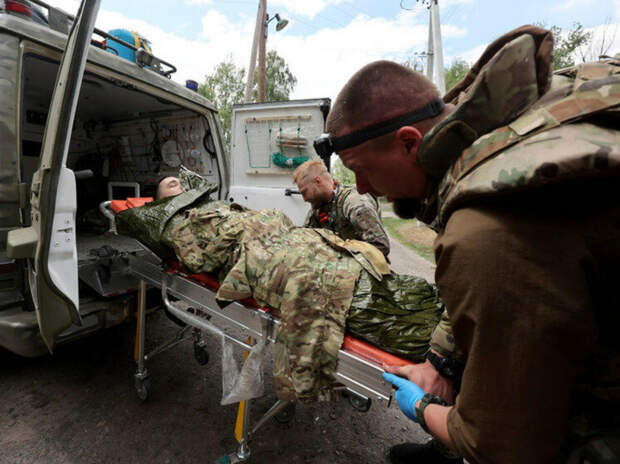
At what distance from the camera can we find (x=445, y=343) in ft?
3.24

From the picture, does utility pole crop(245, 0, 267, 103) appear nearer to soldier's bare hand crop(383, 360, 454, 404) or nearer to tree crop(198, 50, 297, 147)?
tree crop(198, 50, 297, 147)

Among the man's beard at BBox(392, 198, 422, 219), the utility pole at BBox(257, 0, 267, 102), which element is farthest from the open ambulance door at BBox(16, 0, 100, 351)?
the utility pole at BBox(257, 0, 267, 102)

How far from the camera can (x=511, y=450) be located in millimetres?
613

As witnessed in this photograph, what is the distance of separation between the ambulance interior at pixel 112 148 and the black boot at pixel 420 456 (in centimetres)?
224

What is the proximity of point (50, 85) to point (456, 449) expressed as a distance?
4.94m

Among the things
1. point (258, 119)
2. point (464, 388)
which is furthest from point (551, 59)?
point (258, 119)

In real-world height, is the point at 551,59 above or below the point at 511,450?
above

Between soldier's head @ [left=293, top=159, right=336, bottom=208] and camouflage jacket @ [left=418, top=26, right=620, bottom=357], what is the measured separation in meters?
1.76

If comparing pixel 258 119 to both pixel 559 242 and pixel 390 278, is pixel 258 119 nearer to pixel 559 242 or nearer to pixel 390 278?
pixel 390 278

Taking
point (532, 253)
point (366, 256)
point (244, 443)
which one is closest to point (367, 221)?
point (366, 256)

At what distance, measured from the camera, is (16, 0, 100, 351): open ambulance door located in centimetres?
141

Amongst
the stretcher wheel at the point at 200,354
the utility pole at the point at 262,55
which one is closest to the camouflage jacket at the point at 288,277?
the stretcher wheel at the point at 200,354

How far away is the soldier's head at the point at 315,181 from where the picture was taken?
2.56 metres

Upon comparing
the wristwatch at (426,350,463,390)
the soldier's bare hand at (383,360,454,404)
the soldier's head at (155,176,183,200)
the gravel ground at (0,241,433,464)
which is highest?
the soldier's head at (155,176,183,200)
